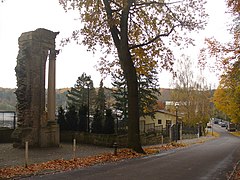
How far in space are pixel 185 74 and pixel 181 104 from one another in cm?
621

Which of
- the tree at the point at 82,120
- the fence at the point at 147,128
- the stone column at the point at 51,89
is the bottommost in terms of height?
the fence at the point at 147,128

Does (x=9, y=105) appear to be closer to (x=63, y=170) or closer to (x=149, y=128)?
(x=149, y=128)

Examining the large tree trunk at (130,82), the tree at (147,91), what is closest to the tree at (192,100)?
the tree at (147,91)

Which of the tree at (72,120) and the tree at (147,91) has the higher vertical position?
the tree at (147,91)

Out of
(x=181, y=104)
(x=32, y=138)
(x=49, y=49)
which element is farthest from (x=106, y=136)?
(x=181, y=104)

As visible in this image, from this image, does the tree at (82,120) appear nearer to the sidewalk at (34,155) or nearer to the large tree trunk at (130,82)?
the sidewalk at (34,155)

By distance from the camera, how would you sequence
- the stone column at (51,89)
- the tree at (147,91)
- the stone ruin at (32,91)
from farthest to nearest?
the tree at (147,91), the stone column at (51,89), the stone ruin at (32,91)

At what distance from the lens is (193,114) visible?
57.8 m

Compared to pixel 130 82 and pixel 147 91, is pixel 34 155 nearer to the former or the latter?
pixel 130 82

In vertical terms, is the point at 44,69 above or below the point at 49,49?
below

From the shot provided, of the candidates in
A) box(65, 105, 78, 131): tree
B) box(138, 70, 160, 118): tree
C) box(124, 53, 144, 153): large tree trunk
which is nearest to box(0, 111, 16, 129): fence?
box(65, 105, 78, 131): tree

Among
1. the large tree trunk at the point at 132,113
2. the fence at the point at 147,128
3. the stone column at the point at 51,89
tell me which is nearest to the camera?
the large tree trunk at the point at 132,113

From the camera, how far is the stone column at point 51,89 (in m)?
23.8

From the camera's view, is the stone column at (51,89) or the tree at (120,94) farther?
the tree at (120,94)
